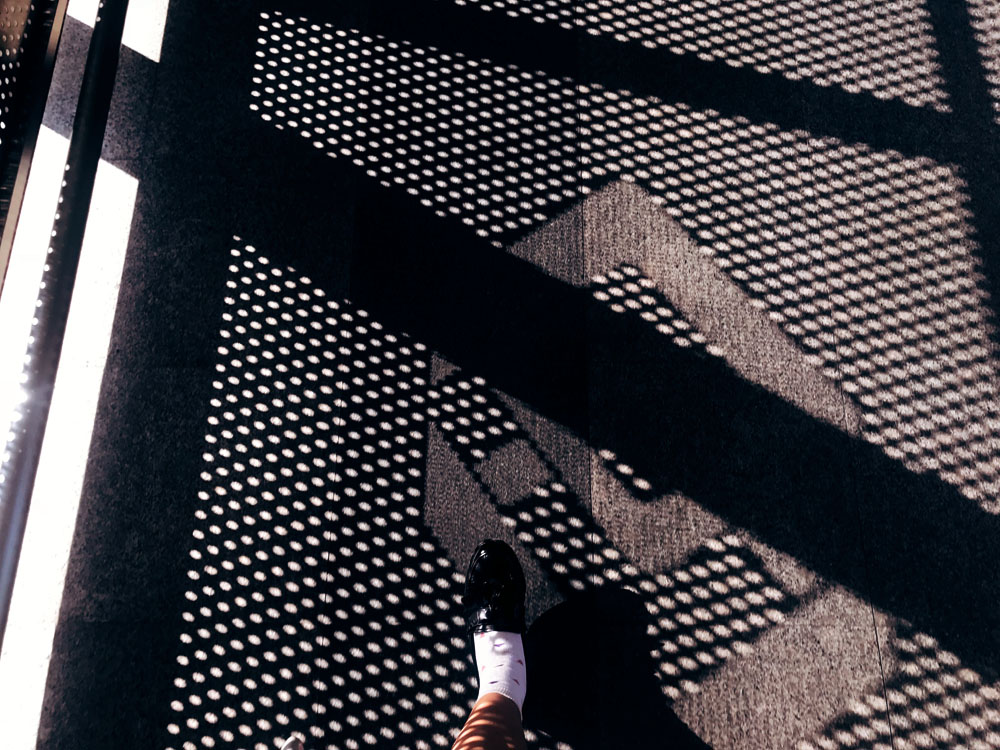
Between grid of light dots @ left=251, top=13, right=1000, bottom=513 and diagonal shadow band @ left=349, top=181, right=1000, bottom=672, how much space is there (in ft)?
0.43

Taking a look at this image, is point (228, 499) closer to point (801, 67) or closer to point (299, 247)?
point (299, 247)

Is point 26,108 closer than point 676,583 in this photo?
No

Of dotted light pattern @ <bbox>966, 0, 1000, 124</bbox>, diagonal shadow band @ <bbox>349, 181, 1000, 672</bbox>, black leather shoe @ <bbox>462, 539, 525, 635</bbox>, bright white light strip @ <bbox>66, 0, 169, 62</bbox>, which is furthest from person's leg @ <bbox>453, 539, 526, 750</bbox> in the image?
dotted light pattern @ <bbox>966, 0, 1000, 124</bbox>

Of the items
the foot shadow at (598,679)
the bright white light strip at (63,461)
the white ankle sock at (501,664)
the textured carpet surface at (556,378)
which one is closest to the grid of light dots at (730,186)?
the textured carpet surface at (556,378)

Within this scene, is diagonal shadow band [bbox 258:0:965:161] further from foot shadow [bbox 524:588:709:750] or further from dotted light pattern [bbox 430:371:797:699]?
foot shadow [bbox 524:588:709:750]

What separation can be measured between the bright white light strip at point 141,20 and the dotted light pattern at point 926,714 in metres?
2.68

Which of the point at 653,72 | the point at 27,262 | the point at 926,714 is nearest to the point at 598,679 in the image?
the point at 926,714

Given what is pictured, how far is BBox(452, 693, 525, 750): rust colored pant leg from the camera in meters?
1.53

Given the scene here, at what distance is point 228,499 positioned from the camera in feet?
5.91

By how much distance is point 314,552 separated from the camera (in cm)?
177

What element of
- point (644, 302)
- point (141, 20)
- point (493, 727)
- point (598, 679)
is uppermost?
point (141, 20)

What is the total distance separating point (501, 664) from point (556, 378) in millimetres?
739

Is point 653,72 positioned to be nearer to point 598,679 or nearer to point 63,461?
point 598,679

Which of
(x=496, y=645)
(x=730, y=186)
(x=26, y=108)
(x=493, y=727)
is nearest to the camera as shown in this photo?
(x=493, y=727)
